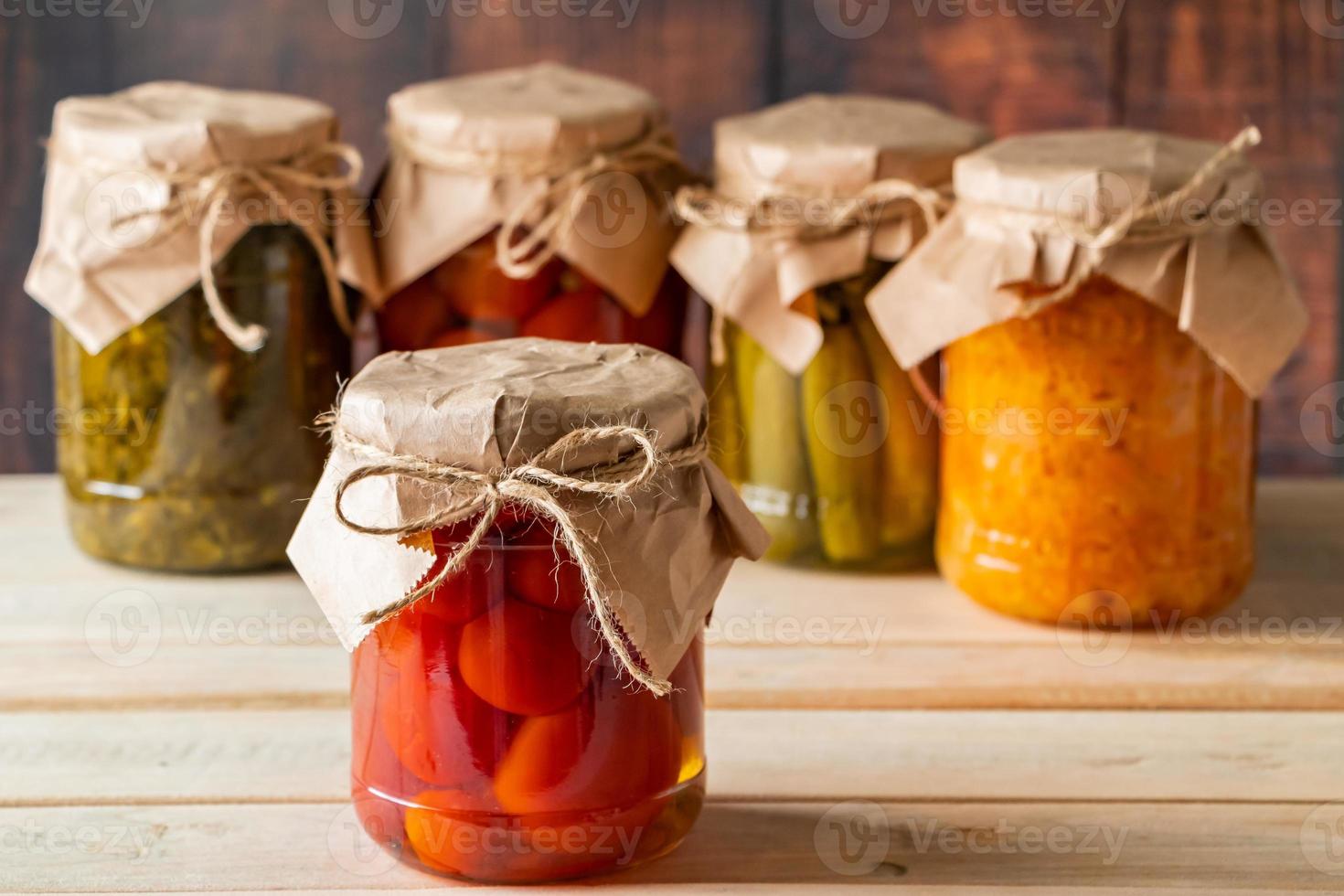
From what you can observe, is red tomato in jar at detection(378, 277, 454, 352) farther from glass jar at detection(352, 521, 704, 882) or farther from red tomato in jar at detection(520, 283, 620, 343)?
glass jar at detection(352, 521, 704, 882)

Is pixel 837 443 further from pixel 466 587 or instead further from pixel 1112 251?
pixel 466 587

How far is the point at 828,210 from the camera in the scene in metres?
1.09

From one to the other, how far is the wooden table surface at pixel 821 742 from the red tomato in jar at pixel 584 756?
0.06m

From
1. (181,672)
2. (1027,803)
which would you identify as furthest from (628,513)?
(181,672)

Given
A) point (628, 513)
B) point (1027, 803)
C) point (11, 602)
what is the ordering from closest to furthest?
point (628, 513) → point (1027, 803) → point (11, 602)

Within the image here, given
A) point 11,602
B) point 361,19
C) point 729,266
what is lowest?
point 11,602

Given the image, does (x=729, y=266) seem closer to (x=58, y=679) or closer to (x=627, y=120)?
(x=627, y=120)

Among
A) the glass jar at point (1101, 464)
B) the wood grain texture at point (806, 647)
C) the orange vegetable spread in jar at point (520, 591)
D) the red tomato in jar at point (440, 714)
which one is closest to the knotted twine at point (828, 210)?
the glass jar at point (1101, 464)

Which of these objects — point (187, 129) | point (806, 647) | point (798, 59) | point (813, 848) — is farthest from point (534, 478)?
point (798, 59)

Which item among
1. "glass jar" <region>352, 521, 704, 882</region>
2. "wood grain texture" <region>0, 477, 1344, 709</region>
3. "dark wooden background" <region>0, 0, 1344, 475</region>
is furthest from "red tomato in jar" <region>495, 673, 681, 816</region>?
"dark wooden background" <region>0, 0, 1344, 475</region>

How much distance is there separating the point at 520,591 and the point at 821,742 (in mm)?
270

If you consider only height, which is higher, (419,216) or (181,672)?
(419,216)

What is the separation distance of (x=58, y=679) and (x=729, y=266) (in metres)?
0.50

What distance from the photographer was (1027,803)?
836 millimetres
